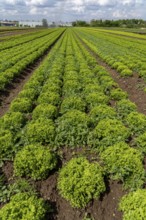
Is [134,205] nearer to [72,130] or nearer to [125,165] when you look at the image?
[125,165]

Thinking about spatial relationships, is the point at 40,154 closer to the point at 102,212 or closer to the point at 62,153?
the point at 62,153

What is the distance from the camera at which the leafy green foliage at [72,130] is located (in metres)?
6.96

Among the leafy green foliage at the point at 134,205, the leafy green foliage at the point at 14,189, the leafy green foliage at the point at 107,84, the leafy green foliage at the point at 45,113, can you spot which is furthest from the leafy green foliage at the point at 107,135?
the leafy green foliage at the point at 107,84

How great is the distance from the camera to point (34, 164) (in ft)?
18.5

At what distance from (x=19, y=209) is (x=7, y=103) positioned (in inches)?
270

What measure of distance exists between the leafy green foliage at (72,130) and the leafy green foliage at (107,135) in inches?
11.4

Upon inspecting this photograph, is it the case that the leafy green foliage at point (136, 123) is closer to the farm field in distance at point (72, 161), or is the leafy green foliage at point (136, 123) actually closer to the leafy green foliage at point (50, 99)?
the farm field in distance at point (72, 161)

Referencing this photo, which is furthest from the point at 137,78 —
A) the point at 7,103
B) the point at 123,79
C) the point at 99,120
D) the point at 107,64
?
the point at 7,103

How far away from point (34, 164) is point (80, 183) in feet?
4.38

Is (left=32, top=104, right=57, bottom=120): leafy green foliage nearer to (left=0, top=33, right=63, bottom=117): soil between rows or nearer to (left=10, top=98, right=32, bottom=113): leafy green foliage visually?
(left=10, top=98, right=32, bottom=113): leafy green foliage

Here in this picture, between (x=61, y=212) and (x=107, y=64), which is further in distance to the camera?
(x=107, y=64)

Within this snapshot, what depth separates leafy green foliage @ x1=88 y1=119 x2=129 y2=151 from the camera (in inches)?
269

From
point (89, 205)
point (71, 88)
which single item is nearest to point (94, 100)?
Answer: point (71, 88)

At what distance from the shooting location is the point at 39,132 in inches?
273
